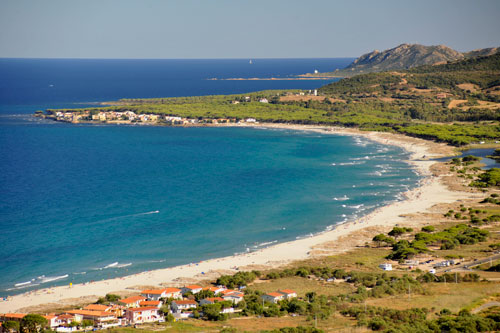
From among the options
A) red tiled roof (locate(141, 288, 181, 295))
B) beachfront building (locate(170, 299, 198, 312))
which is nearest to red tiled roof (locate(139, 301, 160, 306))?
beachfront building (locate(170, 299, 198, 312))

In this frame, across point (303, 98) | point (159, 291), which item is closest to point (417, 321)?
point (159, 291)

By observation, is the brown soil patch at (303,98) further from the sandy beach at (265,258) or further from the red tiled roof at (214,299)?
the red tiled roof at (214,299)

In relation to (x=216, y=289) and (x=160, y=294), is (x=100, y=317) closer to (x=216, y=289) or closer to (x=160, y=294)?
(x=160, y=294)

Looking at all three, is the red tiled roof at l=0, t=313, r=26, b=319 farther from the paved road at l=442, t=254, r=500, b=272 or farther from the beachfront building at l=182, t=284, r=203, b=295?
the paved road at l=442, t=254, r=500, b=272

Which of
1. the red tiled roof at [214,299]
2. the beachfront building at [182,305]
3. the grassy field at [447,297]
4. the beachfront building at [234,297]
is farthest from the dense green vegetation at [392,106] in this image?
the beachfront building at [182,305]

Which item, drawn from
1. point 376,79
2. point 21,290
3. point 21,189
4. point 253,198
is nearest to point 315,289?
point 21,290
